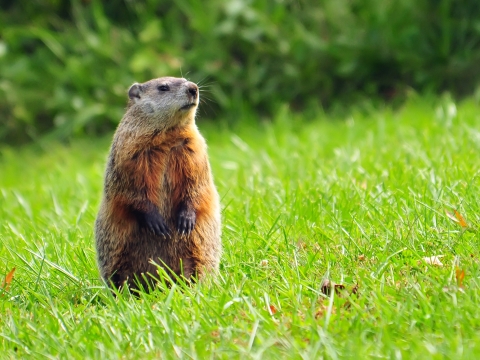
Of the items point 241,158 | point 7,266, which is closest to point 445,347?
point 7,266

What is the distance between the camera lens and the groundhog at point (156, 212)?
132 inches

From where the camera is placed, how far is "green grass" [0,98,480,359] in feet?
8.21

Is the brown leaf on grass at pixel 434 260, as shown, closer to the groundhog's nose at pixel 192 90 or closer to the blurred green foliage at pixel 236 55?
the groundhog's nose at pixel 192 90

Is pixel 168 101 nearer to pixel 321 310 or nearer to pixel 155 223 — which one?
pixel 155 223

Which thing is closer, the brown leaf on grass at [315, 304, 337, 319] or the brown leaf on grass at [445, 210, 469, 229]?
the brown leaf on grass at [315, 304, 337, 319]

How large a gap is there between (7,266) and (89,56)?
468cm

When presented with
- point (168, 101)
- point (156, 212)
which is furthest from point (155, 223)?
point (168, 101)

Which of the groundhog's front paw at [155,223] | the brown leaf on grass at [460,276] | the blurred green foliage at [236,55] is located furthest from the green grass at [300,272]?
the blurred green foliage at [236,55]

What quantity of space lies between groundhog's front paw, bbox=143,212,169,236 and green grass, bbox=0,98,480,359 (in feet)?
1.00

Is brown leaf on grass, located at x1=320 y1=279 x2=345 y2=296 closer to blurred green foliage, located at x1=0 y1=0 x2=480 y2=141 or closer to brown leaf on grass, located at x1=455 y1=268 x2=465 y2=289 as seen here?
brown leaf on grass, located at x1=455 y1=268 x2=465 y2=289

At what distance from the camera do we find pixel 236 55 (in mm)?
8023

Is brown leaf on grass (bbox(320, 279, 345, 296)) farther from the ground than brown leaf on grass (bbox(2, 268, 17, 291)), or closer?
farther from the ground

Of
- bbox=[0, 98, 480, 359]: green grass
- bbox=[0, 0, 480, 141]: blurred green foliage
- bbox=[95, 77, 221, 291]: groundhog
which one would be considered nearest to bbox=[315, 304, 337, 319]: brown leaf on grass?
bbox=[0, 98, 480, 359]: green grass

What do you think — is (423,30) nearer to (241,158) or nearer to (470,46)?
(470,46)
